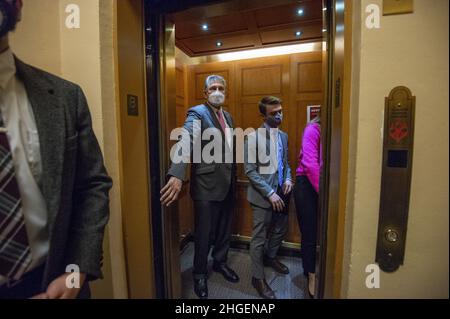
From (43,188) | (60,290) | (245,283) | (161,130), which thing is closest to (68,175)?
(43,188)

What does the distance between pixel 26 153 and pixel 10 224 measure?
0.54 feet

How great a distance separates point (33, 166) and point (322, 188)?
0.88m

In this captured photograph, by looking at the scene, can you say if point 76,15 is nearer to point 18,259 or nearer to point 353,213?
point 18,259

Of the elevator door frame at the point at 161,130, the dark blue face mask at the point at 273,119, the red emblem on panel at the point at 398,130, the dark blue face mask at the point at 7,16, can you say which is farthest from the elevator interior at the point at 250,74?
the red emblem on panel at the point at 398,130

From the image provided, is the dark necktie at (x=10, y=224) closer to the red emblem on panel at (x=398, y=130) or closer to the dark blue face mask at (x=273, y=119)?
the red emblem on panel at (x=398, y=130)

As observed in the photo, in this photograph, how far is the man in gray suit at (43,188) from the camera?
50cm

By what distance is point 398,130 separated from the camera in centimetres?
49

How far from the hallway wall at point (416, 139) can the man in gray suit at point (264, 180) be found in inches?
34.6

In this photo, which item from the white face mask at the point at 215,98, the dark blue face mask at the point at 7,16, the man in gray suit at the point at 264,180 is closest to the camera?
the dark blue face mask at the point at 7,16

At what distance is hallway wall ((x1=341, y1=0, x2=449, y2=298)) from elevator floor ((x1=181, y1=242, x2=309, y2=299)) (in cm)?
107

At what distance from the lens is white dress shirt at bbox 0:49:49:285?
51 cm

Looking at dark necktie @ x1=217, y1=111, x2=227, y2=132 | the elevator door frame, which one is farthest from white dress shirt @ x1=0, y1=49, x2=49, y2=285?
dark necktie @ x1=217, y1=111, x2=227, y2=132

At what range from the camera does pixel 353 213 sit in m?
0.55
